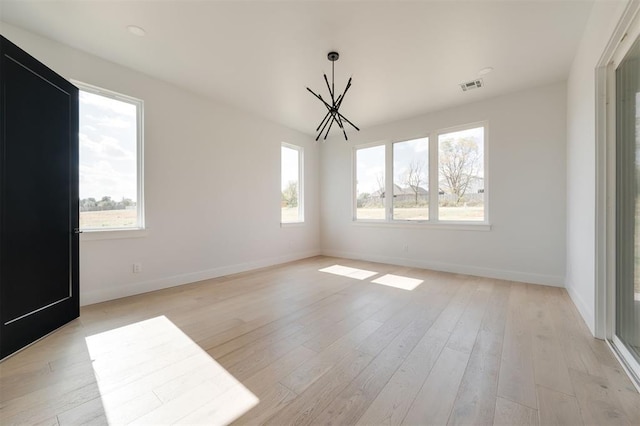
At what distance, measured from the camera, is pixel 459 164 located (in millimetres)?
4531

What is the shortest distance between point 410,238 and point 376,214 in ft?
2.93

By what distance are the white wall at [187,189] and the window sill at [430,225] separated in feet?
6.08

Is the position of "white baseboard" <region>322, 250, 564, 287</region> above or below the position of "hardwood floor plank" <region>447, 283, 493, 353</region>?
above

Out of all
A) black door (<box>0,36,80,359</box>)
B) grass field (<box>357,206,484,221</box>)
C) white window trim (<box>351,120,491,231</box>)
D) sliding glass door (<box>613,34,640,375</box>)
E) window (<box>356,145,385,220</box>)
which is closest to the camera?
sliding glass door (<box>613,34,640,375</box>)

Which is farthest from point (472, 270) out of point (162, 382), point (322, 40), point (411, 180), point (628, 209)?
point (162, 382)

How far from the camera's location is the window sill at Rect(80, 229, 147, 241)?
2.99 metres

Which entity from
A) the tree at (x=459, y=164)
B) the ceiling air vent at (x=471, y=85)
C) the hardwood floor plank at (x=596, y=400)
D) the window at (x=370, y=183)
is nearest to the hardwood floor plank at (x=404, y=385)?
the hardwood floor plank at (x=596, y=400)

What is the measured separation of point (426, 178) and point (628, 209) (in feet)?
9.95

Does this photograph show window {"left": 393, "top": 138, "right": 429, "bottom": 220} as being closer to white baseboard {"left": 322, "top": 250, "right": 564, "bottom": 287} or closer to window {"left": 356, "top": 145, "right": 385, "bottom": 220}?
window {"left": 356, "top": 145, "right": 385, "bottom": 220}

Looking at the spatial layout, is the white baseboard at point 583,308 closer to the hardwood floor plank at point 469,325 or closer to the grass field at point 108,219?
the hardwood floor plank at point 469,325

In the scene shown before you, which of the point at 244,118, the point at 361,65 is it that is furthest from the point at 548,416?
the point at 244,118

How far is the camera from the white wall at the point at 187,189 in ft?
10.1

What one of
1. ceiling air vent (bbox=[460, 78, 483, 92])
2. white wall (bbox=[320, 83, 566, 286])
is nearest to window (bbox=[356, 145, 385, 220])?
white wall (bbox=[320, 83, 566, 286])

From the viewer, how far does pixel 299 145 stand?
19.2 feet
